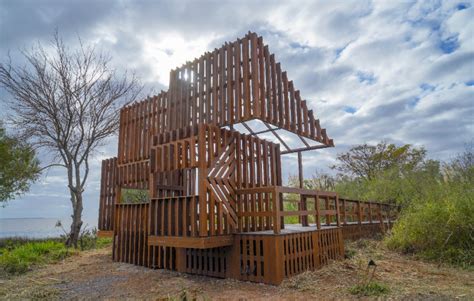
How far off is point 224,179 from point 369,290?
9.83ft

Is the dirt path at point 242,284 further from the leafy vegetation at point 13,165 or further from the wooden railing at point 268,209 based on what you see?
the leafy vegetation at point 13,165

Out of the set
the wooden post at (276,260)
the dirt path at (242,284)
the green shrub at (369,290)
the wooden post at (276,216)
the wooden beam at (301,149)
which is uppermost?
the wooden beam at (301,149)

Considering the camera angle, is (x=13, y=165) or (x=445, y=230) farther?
(x=13, y=165)

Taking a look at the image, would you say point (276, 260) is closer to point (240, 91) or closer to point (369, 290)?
point (369, 290)

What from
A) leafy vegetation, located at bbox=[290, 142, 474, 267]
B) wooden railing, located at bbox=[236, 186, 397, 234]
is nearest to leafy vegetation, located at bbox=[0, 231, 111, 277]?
wooden railing, located at bbox=[236, 186, 397, 234]

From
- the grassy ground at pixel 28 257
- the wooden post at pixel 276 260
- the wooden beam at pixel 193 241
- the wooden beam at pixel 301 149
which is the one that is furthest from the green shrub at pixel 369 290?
the grassy ground at pixel 28 257

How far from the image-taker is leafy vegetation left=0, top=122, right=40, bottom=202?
14.0 m

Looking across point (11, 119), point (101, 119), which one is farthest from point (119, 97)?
A: point (11, 119)

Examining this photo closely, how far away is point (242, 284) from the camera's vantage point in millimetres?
5383

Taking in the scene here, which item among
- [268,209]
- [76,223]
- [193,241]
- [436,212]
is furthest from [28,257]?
[436,212]

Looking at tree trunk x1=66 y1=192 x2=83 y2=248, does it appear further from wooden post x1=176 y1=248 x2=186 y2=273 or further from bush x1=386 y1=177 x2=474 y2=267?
bush x1=386 y1=177 x2=474 y2=267

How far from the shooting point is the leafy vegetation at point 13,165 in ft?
46.0

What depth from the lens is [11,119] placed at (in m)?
12.8

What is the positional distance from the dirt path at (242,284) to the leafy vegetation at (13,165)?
345 inches
